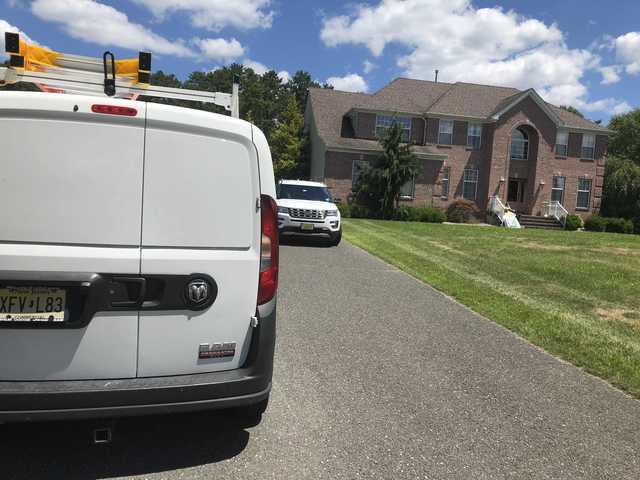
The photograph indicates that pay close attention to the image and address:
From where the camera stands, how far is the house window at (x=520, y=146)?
35969mm

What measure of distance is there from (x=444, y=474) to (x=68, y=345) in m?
2.25

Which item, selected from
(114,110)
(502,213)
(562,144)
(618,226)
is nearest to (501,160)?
(502,213)

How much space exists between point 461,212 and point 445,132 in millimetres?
5554

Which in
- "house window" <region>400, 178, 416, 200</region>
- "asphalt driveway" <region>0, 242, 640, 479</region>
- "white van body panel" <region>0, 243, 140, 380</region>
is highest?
"house window" <region>400, 178, 416, 200</region>

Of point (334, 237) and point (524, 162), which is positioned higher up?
point (524, 162)

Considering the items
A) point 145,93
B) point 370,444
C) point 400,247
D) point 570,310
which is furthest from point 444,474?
point 400,247

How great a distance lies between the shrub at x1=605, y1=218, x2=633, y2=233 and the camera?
3319cm

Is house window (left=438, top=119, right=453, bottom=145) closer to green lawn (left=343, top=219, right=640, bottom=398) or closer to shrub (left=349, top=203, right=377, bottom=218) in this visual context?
shrub (left=349, top=203, right=377, bottom=218)

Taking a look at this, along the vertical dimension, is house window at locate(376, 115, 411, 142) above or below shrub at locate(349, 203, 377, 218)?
above

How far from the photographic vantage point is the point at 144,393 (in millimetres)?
2840

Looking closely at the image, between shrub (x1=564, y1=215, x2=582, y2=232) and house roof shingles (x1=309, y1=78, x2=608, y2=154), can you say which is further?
house roof shingles (x1=309, y1=78, x2=608, y2=154)

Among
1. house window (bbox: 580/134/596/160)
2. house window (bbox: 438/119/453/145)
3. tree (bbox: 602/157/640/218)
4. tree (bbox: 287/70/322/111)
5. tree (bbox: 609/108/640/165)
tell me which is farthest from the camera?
tree (bbox: 287/70/322/111)

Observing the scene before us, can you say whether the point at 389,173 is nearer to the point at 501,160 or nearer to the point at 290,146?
the point at 501,160

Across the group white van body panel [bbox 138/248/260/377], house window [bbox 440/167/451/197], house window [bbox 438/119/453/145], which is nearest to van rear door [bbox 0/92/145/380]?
white van body panel [bbox 138/248/260/377]
